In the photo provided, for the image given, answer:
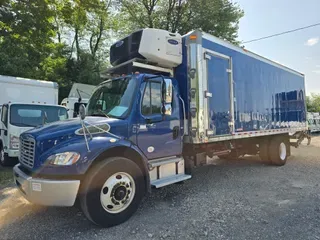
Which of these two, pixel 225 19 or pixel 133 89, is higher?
pixel 225 19

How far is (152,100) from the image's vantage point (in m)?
4.43

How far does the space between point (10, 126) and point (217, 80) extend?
6234 millimetres

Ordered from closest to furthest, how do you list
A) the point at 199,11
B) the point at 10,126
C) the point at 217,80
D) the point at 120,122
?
the point at 120,122 < the point at 217,80 < the point at 10,126 < the point at 199,11

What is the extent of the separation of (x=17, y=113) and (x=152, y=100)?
556cm

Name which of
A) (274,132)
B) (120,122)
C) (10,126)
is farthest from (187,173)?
(10,126)

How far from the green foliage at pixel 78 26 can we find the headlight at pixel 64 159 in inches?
355

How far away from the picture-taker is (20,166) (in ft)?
13.4

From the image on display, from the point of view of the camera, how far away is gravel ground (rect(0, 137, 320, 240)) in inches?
137

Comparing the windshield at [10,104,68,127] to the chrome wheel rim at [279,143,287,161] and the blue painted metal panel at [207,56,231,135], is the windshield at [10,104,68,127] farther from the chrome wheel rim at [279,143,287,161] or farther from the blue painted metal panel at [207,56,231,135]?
the chrome wheel rim at [279,143,287,161]

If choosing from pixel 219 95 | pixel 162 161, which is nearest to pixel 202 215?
pixel 162 161

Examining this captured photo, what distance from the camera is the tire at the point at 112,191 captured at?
349cm

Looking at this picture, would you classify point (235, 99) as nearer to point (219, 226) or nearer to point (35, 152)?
point (219, 226)

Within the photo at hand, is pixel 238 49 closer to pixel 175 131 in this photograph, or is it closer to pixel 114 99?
pixel 175 131

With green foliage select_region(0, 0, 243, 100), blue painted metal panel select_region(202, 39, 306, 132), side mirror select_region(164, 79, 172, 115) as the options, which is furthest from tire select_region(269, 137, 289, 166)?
green foliage select_region(0, 0, 243, 100)
